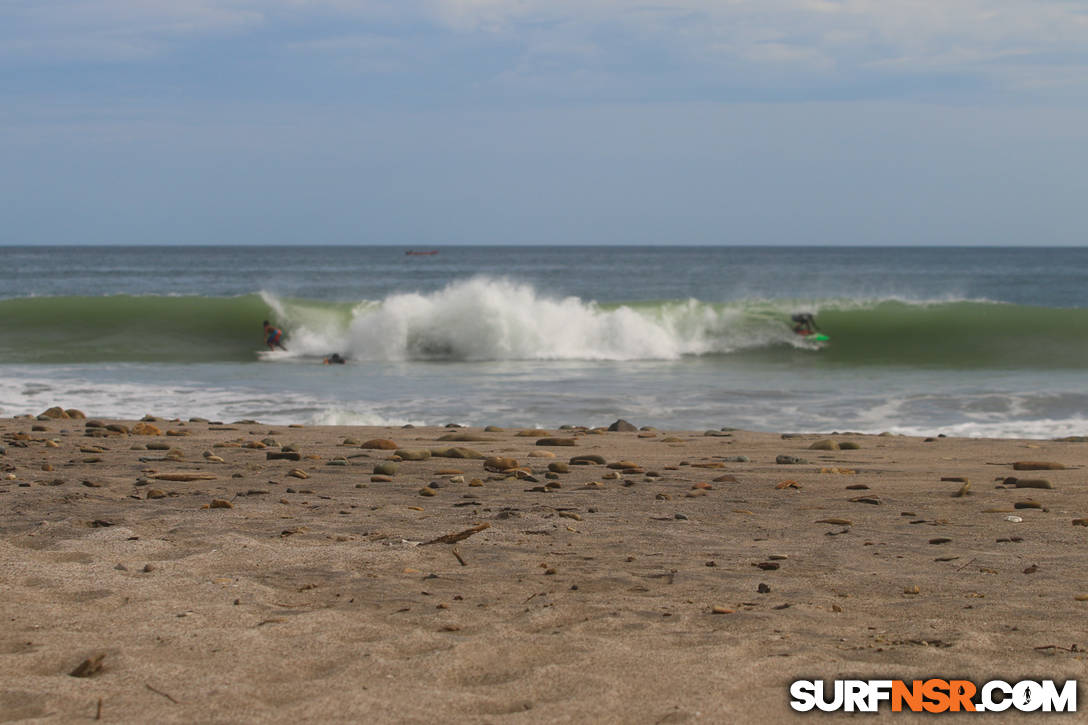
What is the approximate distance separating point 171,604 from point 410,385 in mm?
10929

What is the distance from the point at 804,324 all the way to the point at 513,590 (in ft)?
66.2

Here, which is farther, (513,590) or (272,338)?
(272,338)

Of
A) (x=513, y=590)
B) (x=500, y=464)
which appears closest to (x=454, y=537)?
(x=513, y=590)

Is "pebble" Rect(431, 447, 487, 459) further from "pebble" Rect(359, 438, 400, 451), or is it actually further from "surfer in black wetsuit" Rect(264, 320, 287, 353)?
"surfer in black wetsuit" Rect(264, 320, 287, 353)


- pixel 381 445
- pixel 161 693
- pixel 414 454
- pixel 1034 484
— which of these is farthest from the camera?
pixel 381 445

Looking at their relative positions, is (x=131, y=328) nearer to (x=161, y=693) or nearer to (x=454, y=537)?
(x=454, y=537)

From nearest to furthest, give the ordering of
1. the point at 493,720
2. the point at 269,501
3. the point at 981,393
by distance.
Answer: the point at 493,720 < the point at 269,501 < the point at 981,393

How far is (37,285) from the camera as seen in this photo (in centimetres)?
5069

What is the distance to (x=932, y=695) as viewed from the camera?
2654 millimetres

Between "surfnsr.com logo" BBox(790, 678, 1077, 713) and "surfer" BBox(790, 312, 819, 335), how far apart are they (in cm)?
2004

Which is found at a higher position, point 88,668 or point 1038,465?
point 88,668

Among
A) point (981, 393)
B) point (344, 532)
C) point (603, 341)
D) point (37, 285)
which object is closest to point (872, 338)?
point (603, 341)

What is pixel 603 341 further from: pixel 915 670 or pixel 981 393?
pixel 915 670

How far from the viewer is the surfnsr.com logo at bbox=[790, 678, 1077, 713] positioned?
8.45 feet
